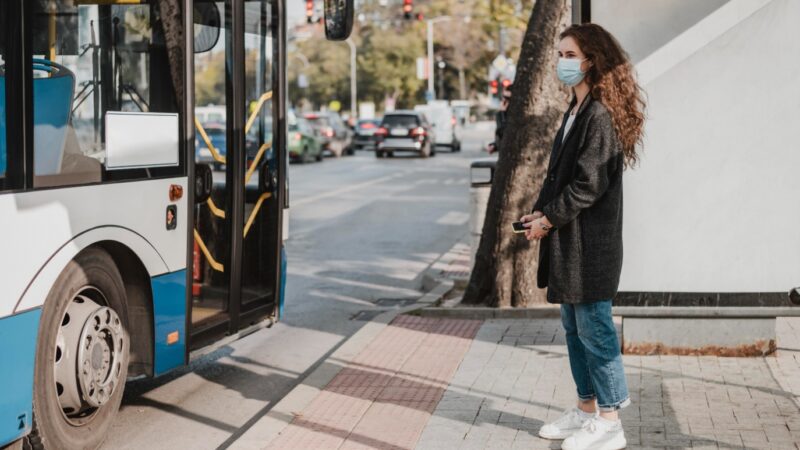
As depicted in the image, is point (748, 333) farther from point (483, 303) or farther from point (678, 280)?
point (483, 303)

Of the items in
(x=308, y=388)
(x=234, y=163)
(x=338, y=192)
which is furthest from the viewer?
(x=338, y=192)

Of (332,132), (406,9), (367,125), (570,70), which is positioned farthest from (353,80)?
(570,70)

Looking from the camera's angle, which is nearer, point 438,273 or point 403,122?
point 438,273

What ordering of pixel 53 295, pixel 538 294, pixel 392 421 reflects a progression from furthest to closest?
pixel 538 294 → pixel 392 421 → pixel 53 295

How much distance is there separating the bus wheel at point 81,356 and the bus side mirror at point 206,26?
1.52 m

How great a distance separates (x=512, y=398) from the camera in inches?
277

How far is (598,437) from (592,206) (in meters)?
1.03

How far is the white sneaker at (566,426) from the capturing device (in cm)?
609

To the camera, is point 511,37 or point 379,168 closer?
point 379,168

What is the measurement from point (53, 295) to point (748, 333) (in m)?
4.40

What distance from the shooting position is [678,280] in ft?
26.2

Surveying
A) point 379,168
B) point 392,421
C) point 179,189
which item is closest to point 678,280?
point 392,421

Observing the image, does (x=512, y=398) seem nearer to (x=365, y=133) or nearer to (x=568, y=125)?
(x=568, y=125)

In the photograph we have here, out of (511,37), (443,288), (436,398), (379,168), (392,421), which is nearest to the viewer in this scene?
(392,421)
